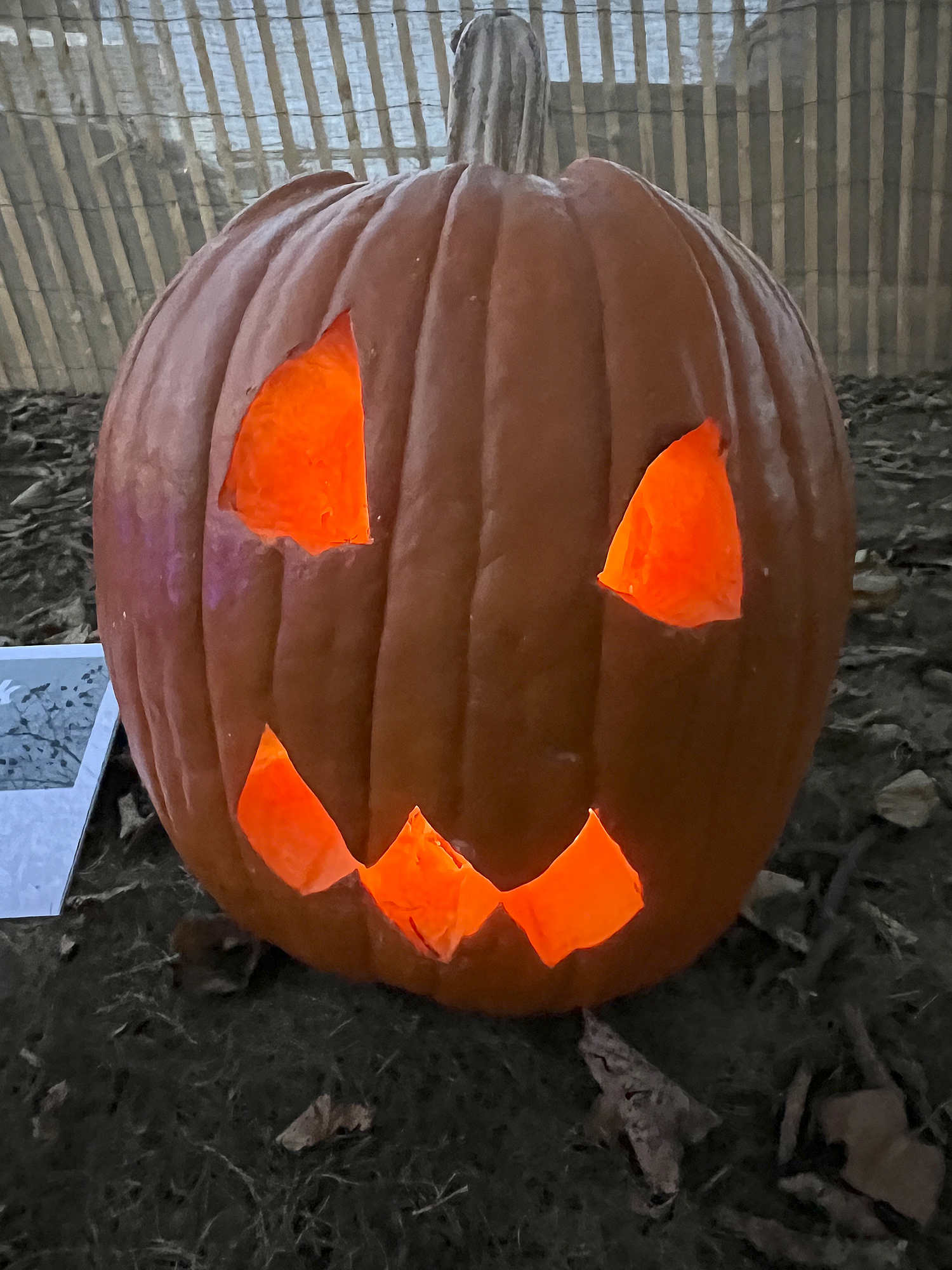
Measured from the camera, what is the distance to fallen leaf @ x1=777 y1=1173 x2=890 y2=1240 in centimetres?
80

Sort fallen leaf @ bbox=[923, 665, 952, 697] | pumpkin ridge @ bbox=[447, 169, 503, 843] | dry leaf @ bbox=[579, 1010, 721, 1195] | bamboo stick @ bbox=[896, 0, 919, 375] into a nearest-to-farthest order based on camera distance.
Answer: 1. pumpkin ridge @ bbox=[447, 169, 503, 843]
2. dry leaf @ bbox=[579, 1010, 721, 1195]
3. fallen leaf @ bbox=[923, 665, 952, 697]
4. bamboo stick @ bbox=[896, 0, 919, 375]

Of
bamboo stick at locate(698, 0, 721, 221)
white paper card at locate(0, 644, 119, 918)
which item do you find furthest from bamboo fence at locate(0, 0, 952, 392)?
white paper card at locate(0, 644, 119, 918)

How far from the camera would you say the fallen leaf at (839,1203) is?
2.64 ft

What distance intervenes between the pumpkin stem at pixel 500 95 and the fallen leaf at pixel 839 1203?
3.16 feet

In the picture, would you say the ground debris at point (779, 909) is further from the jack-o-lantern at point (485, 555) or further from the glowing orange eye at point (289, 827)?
the glowing orange eye at point (289, 827)

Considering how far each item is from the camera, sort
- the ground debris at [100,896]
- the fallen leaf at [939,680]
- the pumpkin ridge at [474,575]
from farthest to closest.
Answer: the fallen leaf at [939,680] → the ground debris at [100,896] → the pumpkin ridge at [474,575]

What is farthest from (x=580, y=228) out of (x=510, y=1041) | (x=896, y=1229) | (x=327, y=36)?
(x=327, y=36)

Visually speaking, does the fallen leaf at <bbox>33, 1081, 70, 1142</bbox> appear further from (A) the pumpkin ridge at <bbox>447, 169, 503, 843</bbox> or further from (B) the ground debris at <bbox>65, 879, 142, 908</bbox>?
(A) the pumpkin ridge at <bbox>447, 169, 503, 843</bbox>

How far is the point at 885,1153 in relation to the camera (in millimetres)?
852

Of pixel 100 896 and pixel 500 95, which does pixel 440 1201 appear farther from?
pixel 500 95

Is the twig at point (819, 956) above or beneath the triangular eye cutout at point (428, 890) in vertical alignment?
beneath

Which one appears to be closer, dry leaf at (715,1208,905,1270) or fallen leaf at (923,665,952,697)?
dry leaf at (715,1208,905,1270)

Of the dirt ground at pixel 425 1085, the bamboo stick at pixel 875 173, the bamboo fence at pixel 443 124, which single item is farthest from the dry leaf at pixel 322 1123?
the bamboo stick at pixel 875 173

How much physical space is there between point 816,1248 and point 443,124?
9.62ft
